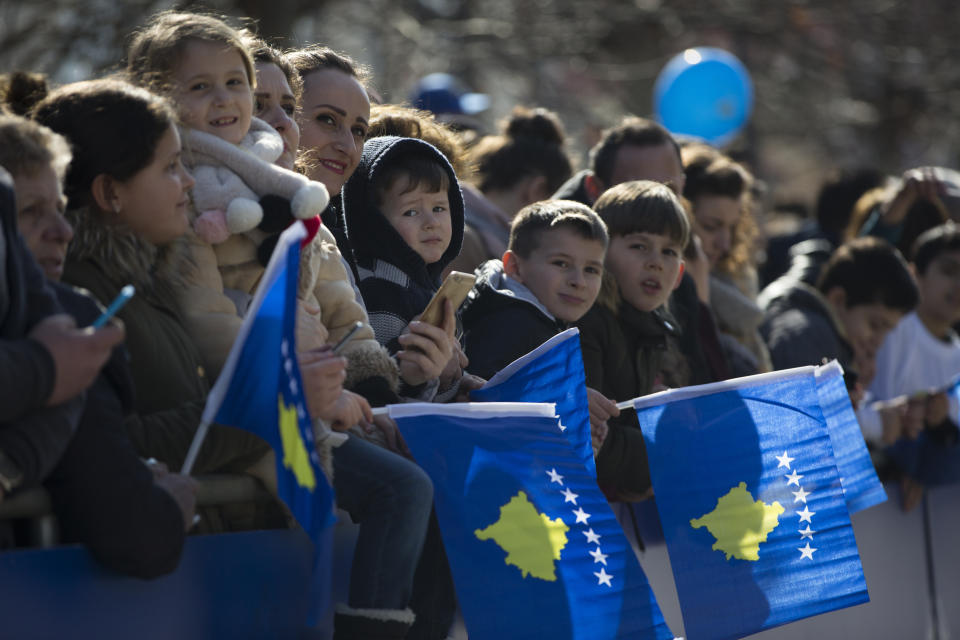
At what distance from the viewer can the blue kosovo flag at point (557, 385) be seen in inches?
147

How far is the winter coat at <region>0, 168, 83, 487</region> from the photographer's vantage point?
2.22 metres

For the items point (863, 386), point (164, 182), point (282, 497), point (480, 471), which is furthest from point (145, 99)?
point (863, 386)

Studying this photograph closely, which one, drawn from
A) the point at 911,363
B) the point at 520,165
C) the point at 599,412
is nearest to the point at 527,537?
the point at 599,412

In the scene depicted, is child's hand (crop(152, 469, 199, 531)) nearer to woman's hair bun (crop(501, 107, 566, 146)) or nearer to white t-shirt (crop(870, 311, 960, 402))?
woman's hair bun (crop(501, 107, 566, 146))

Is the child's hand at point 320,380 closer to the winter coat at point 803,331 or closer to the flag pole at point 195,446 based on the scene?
the flag pole at point 195,446

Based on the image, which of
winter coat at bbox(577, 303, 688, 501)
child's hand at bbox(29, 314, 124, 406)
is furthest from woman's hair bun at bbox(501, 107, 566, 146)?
child's hand at bbox(29, 314, 124, 406)

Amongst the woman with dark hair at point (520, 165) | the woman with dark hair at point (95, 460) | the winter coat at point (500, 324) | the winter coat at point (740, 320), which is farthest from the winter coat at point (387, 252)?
the winter coat at point (740, 320)

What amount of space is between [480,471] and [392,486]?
40 centimetres

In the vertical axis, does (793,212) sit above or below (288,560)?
above

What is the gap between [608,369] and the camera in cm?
451

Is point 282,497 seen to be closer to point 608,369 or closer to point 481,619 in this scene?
point 481,619

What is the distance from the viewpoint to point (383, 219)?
3967 mm

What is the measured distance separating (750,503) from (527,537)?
1056 millimetres

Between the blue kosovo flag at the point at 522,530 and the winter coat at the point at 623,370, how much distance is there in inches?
23.6
